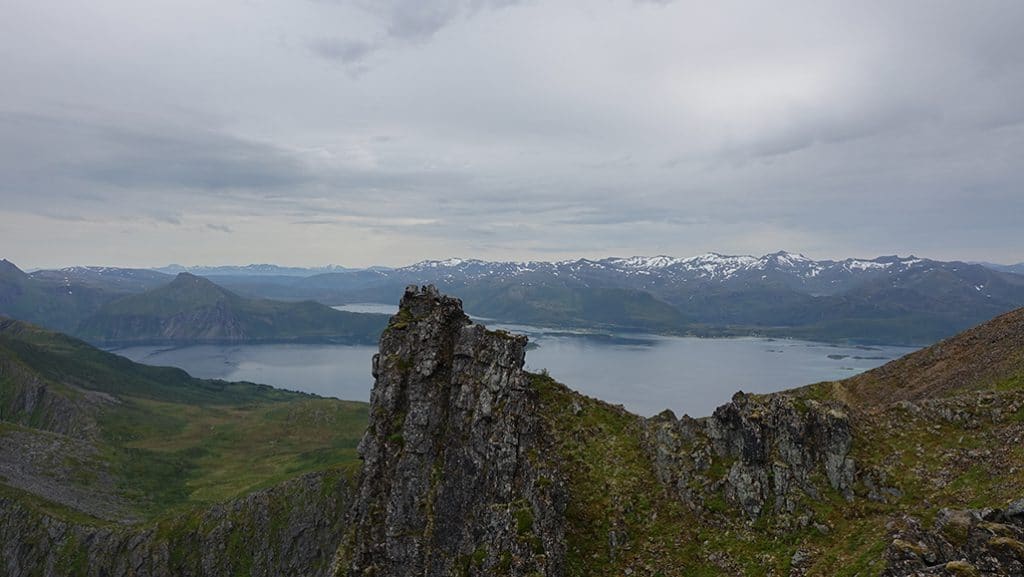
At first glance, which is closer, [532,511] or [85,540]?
[532,511]

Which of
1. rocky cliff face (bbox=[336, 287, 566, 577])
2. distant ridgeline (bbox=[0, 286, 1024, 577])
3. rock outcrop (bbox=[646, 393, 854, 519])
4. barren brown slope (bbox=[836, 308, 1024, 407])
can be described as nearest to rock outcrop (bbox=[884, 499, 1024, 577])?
distant ridgeline (bbox=[0, 286, 1024, 577])

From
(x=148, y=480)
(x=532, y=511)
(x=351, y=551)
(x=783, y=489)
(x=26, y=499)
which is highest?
(x=783, y=489)

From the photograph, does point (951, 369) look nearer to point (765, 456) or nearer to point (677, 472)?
point (765, 456)

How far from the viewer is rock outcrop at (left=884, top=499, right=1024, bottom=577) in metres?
19.0

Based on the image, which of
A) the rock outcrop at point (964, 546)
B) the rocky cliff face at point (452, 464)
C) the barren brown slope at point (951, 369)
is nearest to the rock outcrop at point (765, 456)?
the rocky cliff face at point (452, 464)

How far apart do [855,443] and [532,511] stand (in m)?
22.2

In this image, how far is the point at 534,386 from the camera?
1874 inches

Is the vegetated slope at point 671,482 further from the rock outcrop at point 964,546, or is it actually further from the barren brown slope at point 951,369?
the barren brown slope at point 951,369

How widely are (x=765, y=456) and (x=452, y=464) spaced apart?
24.4 metres

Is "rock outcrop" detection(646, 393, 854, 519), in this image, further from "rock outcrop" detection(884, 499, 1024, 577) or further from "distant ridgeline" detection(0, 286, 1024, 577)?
"rock outcrop" detection(884, 499, 1024, 577)

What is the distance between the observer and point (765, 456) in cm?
3606

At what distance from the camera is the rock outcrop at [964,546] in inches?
750

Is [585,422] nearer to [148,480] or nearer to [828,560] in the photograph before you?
[828,560]

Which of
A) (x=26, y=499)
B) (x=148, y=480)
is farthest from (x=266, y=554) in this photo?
(x=148, y=480)
